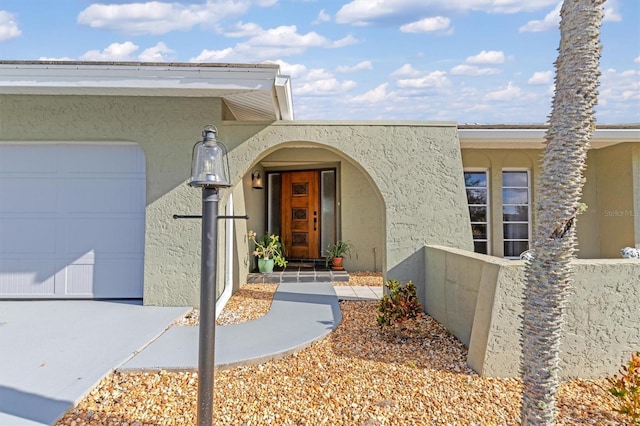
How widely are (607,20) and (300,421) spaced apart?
146 inches

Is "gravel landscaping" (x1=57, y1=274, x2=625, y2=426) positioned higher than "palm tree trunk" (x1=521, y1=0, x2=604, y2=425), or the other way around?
"palm tree trunk" (x1=521, y1=0, x2=604, y2=425)

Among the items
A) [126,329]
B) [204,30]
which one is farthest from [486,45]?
[126,329]

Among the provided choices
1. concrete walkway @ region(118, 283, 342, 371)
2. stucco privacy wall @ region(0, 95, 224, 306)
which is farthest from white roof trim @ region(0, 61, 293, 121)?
concrete walkway @ region(118, 283, 342, 371)

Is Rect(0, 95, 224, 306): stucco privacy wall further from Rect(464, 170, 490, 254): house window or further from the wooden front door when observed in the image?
Rect(464, 170, 490, 254): house window

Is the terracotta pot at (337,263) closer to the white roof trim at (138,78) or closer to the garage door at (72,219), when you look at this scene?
the garage door at (72,219)

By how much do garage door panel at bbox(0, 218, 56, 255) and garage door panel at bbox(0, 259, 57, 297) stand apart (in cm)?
18

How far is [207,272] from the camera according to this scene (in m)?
2.30

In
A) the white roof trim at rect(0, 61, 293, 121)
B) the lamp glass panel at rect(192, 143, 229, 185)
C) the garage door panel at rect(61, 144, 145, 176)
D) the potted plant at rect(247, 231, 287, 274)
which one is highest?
the white roof trim at rect(0, 61, 293, 121)

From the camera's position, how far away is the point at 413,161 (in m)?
6.27

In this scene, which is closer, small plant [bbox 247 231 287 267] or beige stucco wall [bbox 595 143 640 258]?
beige stucco wall [bbox 595 143 640 258]

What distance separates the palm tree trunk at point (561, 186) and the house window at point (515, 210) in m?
7.67

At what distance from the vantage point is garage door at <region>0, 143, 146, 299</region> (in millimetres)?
6223

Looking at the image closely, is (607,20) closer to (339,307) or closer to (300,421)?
(300,421)

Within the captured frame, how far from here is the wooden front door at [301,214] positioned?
11344mm
